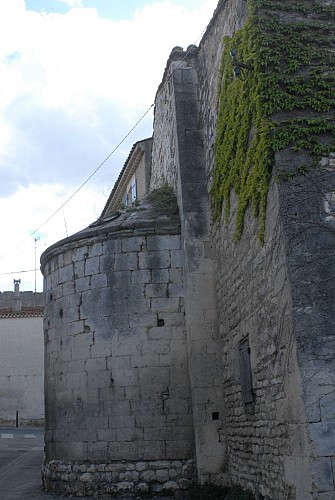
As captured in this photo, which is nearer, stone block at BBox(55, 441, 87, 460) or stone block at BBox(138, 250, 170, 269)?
stone block at BBox(55, 441, 87, 460)

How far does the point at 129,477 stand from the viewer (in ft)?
31.4

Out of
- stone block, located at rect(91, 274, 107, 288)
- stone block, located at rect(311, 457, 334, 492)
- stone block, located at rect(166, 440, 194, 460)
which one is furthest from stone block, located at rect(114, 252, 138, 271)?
stone block, located at rect(311, 457, 334, 492)

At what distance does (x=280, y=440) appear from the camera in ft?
22.0

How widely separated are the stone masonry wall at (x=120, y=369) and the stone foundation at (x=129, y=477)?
15 mm

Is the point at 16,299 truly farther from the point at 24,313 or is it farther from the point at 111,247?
the point at 111,247

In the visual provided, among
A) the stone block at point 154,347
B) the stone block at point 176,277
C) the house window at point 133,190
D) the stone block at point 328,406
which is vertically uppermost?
the house window at point 133,190

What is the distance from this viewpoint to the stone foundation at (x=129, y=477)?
9445 mm

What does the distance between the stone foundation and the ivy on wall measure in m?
3.88

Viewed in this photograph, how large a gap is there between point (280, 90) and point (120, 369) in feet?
17.1

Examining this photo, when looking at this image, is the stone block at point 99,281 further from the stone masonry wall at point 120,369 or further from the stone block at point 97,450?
the stone block at point 97,450

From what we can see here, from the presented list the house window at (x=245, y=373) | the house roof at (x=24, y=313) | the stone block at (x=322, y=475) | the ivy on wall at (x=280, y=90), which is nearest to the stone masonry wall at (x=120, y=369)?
the house window at (x=245, y=373)

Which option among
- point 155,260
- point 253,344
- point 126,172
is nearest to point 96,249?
point 155,260

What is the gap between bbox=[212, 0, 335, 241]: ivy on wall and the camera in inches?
270

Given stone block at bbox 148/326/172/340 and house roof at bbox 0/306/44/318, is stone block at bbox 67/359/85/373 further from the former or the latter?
house roof at bbox 0/306/44/318
